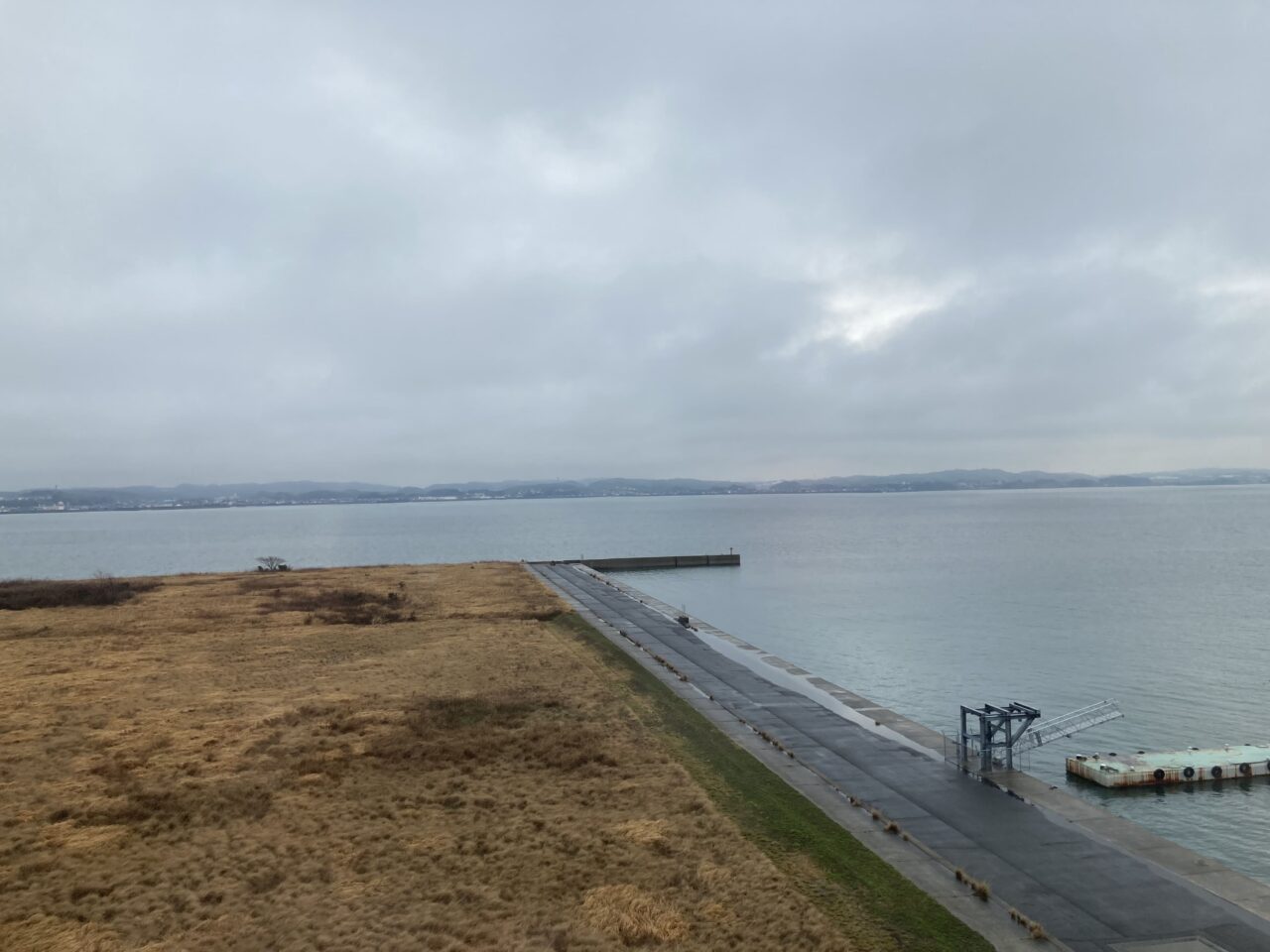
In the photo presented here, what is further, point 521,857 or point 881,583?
point 881,583

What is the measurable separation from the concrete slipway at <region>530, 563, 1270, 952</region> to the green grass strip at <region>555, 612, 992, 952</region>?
46 cm

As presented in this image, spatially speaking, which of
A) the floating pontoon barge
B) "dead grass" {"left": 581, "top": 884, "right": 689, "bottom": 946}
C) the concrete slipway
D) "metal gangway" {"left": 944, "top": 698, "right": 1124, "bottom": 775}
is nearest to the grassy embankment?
"dead grass" {"left": 581, "top": 884, "right": 689, "bottom": 946}

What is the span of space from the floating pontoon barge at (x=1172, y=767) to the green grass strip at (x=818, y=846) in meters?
11.1

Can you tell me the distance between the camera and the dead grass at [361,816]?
45.7 feet

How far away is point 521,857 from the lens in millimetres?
16422

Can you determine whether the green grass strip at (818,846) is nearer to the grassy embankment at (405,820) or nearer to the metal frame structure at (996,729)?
the grassy embankment at (405,820)

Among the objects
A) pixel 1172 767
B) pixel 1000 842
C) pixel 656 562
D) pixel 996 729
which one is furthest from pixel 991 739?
pixel 656 562

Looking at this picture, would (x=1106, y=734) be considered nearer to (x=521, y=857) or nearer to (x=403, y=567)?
(x=521, y=857)

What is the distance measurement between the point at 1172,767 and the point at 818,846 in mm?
15085

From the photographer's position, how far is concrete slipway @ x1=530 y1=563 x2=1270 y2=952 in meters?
14.2

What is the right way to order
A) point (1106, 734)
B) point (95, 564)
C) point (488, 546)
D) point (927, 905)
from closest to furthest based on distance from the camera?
point (927, 905), point (1106, 734), point (95, 564), point (488, 546)

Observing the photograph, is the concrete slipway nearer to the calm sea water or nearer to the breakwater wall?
the calm sea water

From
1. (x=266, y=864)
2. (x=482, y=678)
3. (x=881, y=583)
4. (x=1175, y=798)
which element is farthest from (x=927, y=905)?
(x=881, y=583)

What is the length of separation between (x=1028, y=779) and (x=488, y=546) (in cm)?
13354
